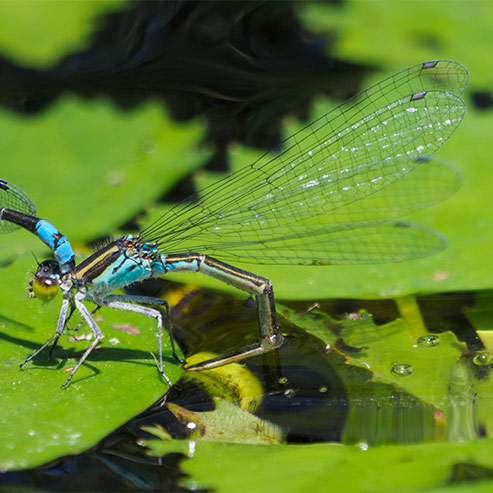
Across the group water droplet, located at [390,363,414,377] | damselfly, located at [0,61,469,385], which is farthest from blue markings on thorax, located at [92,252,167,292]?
water droplet, located at [390,363,414,377]

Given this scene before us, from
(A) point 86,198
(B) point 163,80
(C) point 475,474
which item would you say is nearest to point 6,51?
(B) point 163,80

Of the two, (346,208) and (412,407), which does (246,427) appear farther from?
(346,208)

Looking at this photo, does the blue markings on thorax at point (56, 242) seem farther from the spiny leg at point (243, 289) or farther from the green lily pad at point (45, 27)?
the green lily pad at point (45, 27)

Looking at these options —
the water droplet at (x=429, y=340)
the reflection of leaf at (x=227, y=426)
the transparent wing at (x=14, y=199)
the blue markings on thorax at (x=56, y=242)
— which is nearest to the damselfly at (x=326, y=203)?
the transparent wing at (x=14, y=199)

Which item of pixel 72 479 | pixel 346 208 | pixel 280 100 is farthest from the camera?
pixel 280 100

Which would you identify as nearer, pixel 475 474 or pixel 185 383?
pixel 475 474

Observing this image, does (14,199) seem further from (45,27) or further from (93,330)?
(45,27)

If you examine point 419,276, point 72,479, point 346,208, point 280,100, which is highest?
point 280,100

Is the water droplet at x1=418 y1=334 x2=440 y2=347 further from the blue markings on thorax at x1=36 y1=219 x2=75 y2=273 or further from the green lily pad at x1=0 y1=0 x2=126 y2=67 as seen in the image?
the green lily pad at x1=0 y1=0 x2=126 y2=67
